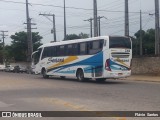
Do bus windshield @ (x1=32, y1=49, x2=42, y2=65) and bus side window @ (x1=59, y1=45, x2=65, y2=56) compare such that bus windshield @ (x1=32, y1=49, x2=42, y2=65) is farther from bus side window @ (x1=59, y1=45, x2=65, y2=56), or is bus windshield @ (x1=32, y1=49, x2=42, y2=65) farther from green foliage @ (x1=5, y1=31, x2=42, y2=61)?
green foliage @ (x1=5, y1=31, x2=42, y2=61)

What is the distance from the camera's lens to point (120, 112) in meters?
12.1

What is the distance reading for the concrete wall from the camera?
36.5 meters

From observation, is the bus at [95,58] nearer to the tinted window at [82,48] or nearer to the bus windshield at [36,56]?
the tinted window at [82,48]

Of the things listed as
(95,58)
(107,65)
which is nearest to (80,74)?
(95,58)

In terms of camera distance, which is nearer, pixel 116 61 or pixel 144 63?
pixel 116 61

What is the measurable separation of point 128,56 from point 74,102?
11.4 metres

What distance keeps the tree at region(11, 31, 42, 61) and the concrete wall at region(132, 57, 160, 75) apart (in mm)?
42991

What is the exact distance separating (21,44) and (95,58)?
5532 centimetres

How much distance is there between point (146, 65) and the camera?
3797cm

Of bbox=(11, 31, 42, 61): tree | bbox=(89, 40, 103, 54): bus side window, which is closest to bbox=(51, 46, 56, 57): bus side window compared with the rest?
bbox=(89, 40, 103, 54): bus side window

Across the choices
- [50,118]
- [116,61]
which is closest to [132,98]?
[50,118]

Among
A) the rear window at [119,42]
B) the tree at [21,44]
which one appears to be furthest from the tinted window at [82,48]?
the tree at [21,44]

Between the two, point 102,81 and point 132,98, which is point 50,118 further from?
point 102,81

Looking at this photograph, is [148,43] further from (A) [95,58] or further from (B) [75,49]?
(A) [95,58]
